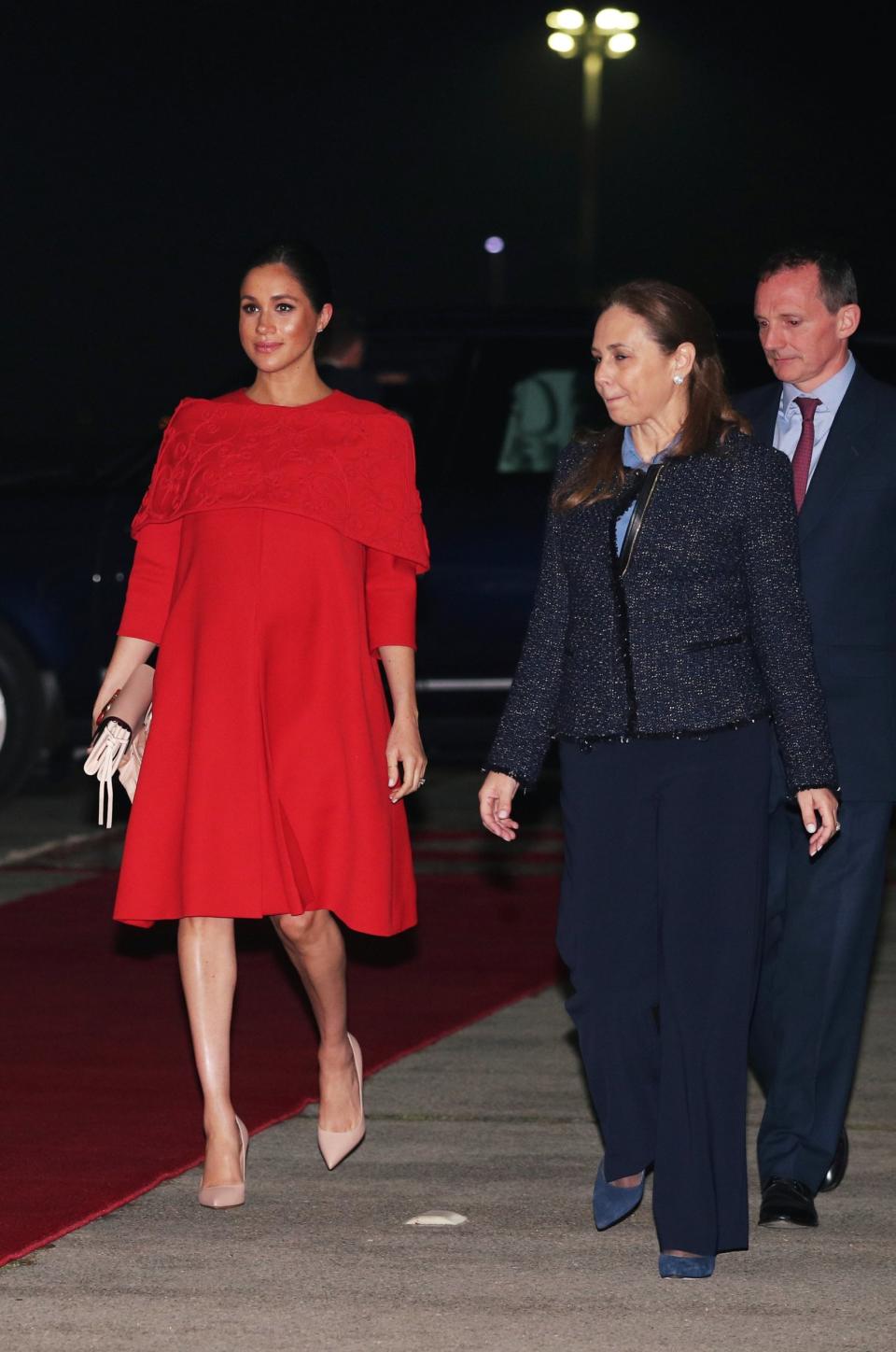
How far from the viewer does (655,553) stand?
4348mm

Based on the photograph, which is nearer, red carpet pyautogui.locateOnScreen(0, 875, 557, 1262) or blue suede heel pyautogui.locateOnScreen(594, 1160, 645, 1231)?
blue suede heel pyautogui.locateOnScreen(594, 1160, 645, 1231)

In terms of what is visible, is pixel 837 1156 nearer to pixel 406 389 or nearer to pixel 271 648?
pixel 271 648

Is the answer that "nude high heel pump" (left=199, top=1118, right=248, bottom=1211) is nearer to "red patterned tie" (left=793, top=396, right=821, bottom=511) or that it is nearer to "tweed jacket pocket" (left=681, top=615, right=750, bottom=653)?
"tweed jacket pocket" (left=681, top=615, right=750, bottom=653)

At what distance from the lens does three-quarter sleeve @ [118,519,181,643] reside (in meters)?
4.93

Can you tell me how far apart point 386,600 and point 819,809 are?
1100 millimetres

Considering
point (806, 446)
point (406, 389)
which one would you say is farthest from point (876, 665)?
point (406, 389)

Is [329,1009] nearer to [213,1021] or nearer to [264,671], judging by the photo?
[213,1021]

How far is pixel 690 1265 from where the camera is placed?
427 cm

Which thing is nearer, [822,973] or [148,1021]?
[822,973]

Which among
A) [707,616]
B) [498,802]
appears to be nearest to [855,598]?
[707,616]

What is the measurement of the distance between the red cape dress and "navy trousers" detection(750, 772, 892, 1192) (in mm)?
848

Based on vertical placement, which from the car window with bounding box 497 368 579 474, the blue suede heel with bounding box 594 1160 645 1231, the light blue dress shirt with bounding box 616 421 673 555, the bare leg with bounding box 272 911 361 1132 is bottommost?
the blue suede heel with bounding box 594 1160 645 1231

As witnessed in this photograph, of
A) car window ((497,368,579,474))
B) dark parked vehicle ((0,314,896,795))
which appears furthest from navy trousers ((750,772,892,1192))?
car window ((497,368,579,474))

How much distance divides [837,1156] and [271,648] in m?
1.59
